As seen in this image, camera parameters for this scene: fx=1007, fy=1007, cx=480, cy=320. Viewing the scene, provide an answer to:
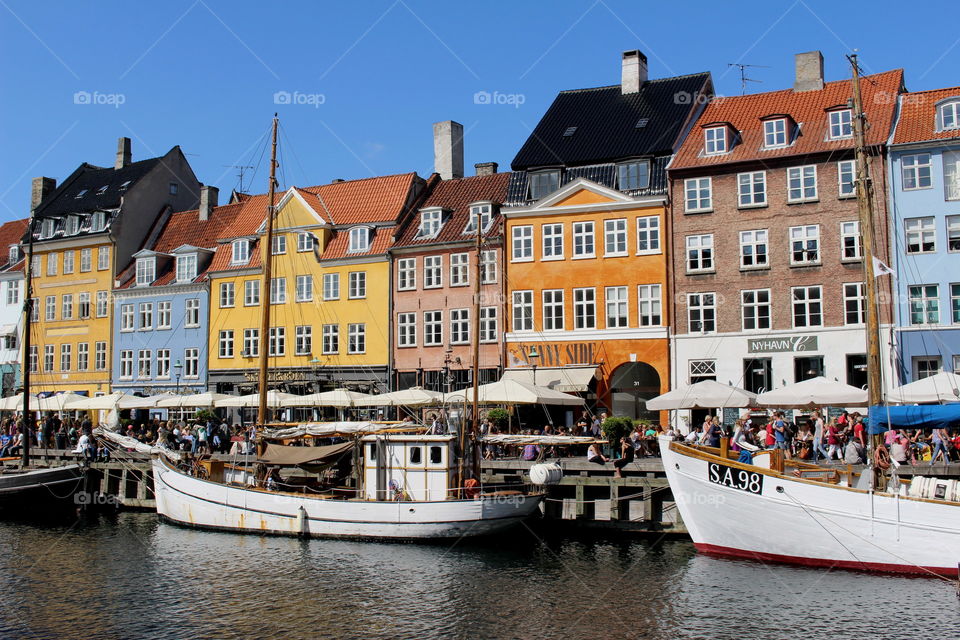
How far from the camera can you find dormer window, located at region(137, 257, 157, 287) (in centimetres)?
5650

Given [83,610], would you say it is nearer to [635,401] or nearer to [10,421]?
[635,401]

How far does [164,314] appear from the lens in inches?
2178

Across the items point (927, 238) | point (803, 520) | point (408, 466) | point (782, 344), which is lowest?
point (803, 520)

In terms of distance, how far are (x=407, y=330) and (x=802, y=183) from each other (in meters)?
18.7

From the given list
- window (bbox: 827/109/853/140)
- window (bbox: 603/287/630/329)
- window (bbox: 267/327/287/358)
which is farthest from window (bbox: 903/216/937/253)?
window (bbox: 267/327/287/358)

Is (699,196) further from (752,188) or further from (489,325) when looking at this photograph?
(489,325)

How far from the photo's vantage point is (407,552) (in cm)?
2611

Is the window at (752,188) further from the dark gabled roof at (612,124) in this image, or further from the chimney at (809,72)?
the chimney at (809,72)

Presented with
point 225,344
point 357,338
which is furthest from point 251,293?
point 357,338

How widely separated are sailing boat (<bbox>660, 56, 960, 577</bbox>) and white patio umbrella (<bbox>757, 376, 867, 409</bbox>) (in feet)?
13.0

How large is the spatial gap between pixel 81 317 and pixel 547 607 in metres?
46.0

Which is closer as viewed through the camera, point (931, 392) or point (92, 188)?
point (931, 392)

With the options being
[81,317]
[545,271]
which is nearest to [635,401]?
[545,271]

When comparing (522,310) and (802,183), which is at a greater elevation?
(802,183)
